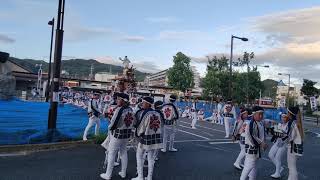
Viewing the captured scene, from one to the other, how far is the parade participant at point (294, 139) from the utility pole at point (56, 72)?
26.1 feet

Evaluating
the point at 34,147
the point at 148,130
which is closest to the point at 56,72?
the point at 34,147

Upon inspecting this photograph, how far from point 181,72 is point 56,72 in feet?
144

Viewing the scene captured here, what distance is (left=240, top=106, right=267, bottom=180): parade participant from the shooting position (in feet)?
27.3

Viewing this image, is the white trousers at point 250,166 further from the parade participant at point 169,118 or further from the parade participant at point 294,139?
the parade participant at point 169,118

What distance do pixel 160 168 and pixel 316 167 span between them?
5.33m

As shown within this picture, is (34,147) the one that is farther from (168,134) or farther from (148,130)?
(148,130)

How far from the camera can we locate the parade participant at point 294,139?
899 cm

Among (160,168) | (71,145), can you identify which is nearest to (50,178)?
(160,168)

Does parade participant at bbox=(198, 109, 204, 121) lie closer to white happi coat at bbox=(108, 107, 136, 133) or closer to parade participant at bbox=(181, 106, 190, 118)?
parade participant at bbox=(181, 106, 190, 118)

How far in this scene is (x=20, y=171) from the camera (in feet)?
30.6

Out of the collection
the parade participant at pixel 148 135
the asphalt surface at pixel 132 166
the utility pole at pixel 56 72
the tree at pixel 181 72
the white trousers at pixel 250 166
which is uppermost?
the tree at pixel 181 72

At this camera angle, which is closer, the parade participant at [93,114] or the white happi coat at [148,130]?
the white happi coat at [148,130]

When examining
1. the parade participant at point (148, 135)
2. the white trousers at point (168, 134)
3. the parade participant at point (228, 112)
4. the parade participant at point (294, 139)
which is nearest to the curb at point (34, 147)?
the white trousers at point (168, 134)

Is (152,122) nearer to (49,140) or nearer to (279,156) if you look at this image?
(279,156)
